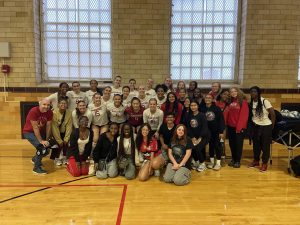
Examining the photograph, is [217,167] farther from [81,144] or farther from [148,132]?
[81,144]

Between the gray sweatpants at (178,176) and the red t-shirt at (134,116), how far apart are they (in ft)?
3.59

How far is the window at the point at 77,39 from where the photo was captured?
7477 mm

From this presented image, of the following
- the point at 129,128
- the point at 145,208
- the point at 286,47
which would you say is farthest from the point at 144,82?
the point at 145,208

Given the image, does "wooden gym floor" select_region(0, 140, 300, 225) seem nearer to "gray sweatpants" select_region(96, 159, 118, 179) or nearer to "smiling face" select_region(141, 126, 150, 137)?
"gray sweatpants" select_region(96, 159, 118, 179)

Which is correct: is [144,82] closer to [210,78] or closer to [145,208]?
[210,78]

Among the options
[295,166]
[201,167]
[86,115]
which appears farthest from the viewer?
[86,115]

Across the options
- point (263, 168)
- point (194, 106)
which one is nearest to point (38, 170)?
point (194, 106)

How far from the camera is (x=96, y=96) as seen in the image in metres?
5.29

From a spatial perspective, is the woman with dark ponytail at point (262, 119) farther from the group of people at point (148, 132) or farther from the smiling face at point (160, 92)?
the smiling face at point (160, 92)

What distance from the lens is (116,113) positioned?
17.3 feet

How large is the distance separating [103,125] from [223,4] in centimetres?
464

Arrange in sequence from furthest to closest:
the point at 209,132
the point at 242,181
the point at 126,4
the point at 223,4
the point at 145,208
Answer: the point at 223,4
the point at 126,4
the point at 209,132
the point at 242,181
the point at 145,208

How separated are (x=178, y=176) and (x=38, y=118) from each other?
263 cm

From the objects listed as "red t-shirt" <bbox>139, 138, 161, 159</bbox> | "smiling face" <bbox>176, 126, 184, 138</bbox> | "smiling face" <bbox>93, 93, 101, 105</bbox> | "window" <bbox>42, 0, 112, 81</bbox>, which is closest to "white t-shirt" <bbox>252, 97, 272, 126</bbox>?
"smiling face" <bbox>176, 126, 184, 138</bbox>
